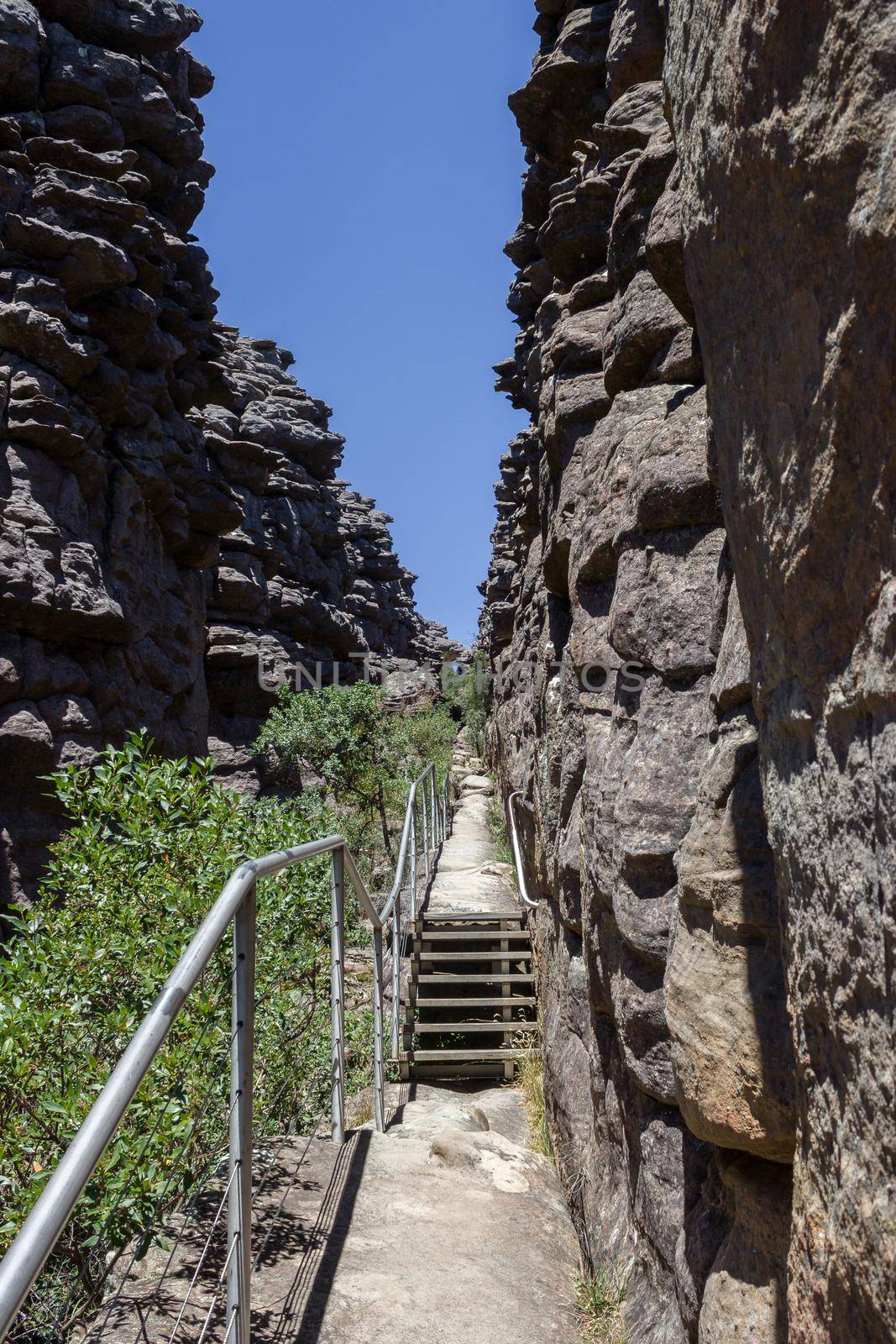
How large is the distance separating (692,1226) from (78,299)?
18.1 meters

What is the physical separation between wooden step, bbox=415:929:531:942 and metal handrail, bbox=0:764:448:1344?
5.22 m

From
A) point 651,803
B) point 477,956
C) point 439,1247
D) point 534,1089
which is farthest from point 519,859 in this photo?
point 651,803

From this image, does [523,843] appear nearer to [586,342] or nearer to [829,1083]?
[586,342]

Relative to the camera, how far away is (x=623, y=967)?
140 inches

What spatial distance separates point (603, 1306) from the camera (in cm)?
333

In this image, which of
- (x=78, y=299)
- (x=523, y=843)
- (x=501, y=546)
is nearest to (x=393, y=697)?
(x=501, y=546)

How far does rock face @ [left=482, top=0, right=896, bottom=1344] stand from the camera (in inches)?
55.7

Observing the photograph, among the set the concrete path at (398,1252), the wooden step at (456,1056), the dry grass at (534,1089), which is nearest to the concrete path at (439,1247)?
the concrete path at (398,1252)

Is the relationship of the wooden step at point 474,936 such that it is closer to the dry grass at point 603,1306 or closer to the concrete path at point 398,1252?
the concrete path at point 398,1252

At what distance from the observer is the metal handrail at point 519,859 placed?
10188 millimetres

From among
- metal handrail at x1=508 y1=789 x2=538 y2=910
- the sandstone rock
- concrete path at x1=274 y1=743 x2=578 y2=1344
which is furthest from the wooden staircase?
concrete path at x1=274 y1=743 x2=578 y2=1344

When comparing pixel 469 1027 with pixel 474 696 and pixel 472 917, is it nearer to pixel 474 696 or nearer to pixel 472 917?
pixel 472 917

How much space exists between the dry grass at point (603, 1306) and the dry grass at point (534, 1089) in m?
2.25

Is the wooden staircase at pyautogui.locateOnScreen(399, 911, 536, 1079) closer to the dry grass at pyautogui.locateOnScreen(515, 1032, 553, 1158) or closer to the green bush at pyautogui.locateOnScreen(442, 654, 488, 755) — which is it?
the dry grass at pyautogui.locateOnScreen(515, 1032, 553, 1158)
